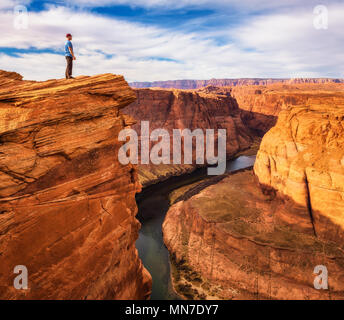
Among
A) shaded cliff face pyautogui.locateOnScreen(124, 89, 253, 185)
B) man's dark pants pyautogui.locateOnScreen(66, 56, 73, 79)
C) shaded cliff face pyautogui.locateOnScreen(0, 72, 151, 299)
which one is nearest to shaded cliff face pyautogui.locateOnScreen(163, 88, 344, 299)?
shaded cliff face pyautogui.locateOnScreen(0, 72, 151, 299)

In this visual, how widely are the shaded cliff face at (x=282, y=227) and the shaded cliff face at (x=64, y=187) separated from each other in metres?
13.6

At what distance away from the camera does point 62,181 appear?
1078 cm

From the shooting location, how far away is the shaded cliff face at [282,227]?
2114 cm

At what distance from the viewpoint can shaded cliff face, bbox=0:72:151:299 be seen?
965 centimetres

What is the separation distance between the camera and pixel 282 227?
24.8m

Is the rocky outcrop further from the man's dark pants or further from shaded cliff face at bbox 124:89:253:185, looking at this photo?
shaded cliff face at bbox 124:89:253:185

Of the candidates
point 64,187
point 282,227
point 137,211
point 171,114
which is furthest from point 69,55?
point 171,114

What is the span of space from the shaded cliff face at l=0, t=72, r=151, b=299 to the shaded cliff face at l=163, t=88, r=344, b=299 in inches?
535

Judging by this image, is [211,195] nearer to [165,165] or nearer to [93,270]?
[93,270]

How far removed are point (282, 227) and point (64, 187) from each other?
879 inches

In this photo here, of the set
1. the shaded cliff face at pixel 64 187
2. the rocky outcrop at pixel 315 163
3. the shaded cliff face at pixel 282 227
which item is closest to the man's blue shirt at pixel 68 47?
the shaded cliff face at pixel 64 187

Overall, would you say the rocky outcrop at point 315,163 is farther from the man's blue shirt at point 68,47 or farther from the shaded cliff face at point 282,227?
the man's blue shirt at point 68,47

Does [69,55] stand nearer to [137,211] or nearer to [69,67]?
[69,67]

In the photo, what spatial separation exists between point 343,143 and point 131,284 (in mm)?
23221
